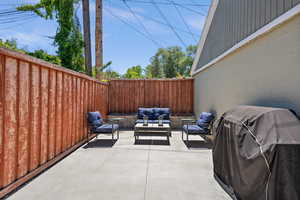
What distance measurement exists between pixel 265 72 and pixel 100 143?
453 centimetres

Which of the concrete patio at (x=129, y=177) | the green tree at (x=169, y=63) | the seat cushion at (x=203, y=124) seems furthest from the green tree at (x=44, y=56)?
the green tree at (x=169, y=63)

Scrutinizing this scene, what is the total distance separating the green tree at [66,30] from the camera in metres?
6.96

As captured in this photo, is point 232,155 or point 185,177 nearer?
point 232,155

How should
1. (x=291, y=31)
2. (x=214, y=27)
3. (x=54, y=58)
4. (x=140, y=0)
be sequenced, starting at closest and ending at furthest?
(x=291, y=31) → (x=214, y=27) → (x=54, y=58) → (x=140, y=0)

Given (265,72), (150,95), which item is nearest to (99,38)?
(150,95)

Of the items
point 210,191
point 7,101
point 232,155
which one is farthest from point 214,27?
point 7,101

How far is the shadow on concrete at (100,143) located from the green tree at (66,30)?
4202 mm

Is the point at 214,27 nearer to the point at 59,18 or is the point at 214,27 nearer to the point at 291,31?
the point at 291,31

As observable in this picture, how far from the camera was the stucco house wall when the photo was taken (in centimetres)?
204

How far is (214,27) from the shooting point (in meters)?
5.10

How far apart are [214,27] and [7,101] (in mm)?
5596

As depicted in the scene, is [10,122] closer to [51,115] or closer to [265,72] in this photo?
[51,115]

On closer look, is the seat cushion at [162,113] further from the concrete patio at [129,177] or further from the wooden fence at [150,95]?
the concrete patio at [129,177]

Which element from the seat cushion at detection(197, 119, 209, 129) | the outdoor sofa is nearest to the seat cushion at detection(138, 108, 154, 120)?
the outdoor sofa
